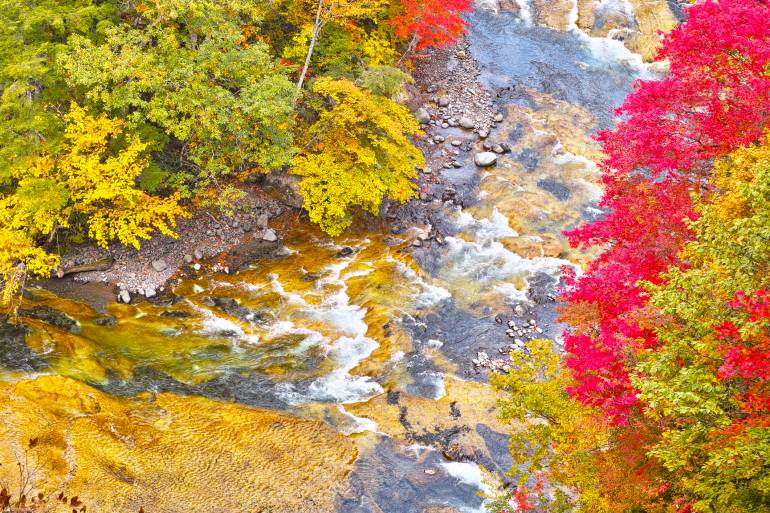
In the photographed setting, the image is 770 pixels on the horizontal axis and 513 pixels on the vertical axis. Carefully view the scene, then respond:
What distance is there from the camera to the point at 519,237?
23.1 m

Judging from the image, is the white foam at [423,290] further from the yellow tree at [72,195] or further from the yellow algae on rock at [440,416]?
the yellow tree at [72,195]

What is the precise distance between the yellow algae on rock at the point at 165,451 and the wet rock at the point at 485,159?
16109 millimetres

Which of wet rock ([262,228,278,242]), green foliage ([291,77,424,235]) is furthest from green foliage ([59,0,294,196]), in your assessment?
wet rock ([262,228,278,242])

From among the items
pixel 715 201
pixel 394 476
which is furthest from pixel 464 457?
pixel 715 201

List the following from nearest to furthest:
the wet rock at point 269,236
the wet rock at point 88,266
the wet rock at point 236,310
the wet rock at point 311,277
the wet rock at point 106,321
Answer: the wet rock at point 106,321
the wet rock at point 236,310
the wet rock at point 88,266
the wet rock at point 311,277
the wet rock at point 269,236

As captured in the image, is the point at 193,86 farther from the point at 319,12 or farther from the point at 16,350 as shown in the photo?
the point at 16,350

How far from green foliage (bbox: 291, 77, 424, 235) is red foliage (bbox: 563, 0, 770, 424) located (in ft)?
30.5

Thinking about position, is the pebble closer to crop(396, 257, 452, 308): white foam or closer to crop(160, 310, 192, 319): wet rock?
crop(396, 257, 452, 308): white foam

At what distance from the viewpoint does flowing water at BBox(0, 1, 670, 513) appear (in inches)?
495

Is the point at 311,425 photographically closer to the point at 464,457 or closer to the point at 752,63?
the point at 464,457

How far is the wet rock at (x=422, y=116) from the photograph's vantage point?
2856cm

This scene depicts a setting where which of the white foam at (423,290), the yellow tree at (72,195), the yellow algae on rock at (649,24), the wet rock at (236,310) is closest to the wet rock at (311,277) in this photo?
the wet rock at (236,310)

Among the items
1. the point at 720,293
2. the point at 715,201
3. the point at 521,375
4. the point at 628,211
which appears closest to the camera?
the point at 720,293

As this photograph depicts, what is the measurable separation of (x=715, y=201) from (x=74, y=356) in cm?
1596
